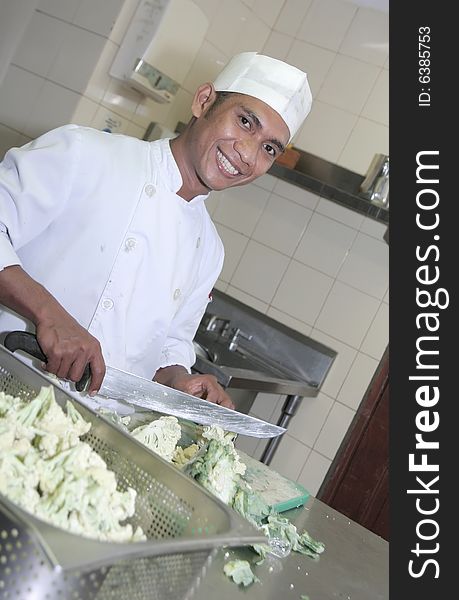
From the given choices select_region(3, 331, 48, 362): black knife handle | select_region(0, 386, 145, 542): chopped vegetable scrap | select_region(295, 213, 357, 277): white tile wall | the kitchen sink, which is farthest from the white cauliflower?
select_region(295, 213, 357, 277): white tile wall

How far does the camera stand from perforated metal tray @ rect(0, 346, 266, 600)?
64 cm

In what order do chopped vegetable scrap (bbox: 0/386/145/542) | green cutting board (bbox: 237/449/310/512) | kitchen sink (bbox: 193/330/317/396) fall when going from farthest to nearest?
kitchen sink (bbox: 193/330/317/396) < green cutting board (bbox: 237/449/310/512) < chopped vegetable scrap (bbox: 0/386/145/542)

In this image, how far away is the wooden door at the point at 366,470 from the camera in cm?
349

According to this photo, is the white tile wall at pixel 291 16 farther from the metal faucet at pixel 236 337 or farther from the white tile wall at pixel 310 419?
the white tile wall at pixel 310 419

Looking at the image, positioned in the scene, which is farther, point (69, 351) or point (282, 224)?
point (282, 224)

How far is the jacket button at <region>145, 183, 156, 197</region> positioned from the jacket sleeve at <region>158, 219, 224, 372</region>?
30cm

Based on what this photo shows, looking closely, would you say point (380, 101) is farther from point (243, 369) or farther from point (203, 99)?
point (203, 99)

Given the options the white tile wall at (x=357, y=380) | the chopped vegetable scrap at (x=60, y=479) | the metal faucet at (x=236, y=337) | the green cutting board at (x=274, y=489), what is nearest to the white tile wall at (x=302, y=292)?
the metal faucet at (x=236, y=337)

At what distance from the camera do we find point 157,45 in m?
2.95

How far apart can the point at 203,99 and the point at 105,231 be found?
456mm

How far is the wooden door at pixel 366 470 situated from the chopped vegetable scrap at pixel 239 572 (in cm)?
245

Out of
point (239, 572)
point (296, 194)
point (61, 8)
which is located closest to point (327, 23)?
point (296, 194)

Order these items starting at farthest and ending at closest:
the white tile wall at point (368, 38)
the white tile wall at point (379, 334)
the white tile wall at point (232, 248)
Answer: the white tile wall at point (232, 248) < the white tile wall at point (368, 38) < the white tile wall at point (379, 334)

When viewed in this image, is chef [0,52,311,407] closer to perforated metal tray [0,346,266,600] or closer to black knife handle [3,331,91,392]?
black knife handle [3,331,91,392]
